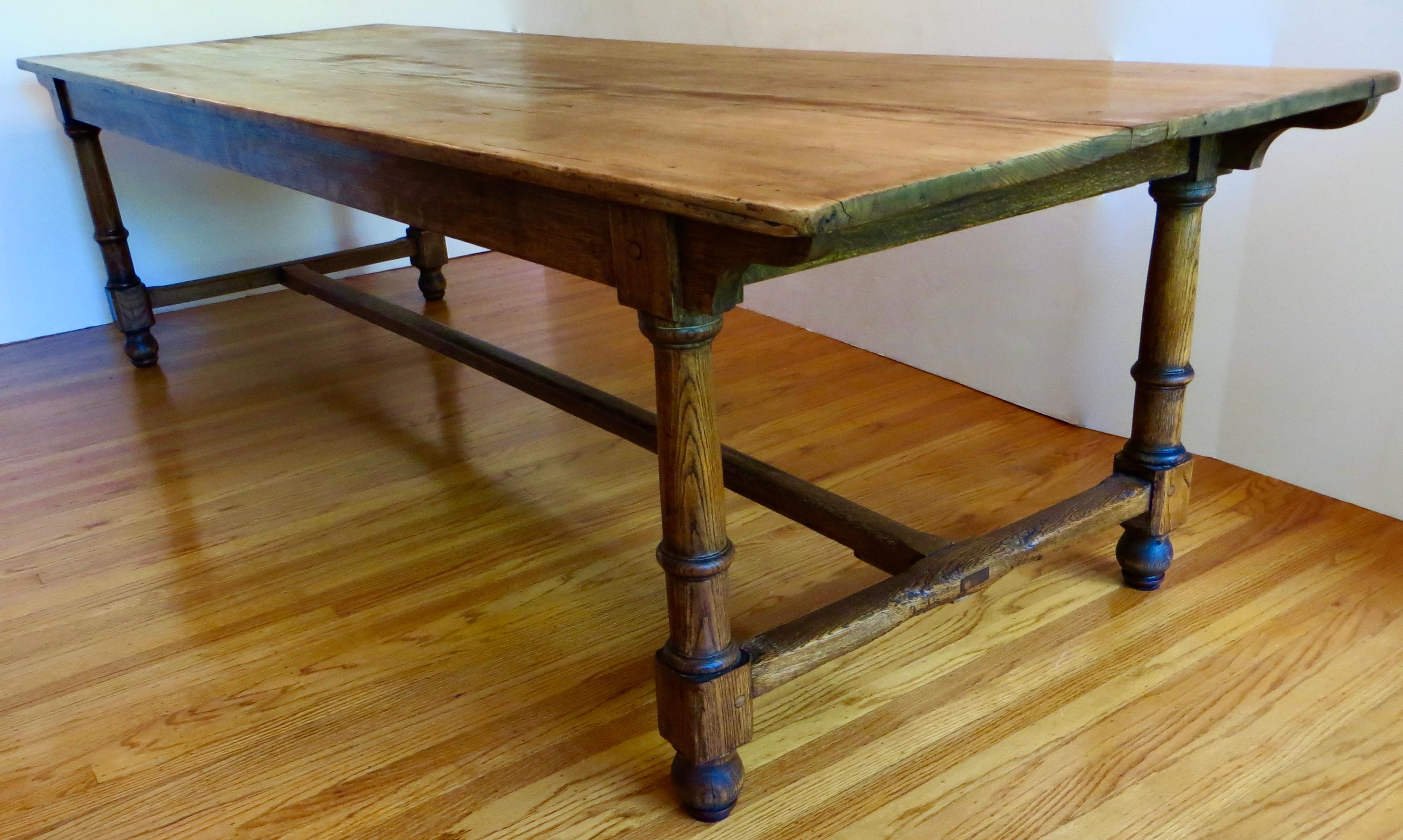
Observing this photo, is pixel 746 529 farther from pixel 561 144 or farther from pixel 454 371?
pixel 454 371

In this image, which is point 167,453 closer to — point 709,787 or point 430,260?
point 430,260

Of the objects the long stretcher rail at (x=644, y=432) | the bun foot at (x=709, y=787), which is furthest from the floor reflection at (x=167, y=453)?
the bun foot at (x=709, y=787)

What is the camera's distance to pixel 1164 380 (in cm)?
156

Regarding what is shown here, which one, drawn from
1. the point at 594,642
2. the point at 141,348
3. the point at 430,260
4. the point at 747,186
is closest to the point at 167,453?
the point at 141,348

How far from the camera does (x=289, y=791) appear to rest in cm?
→ 134

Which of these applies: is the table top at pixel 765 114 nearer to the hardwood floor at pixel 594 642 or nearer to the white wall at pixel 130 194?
the hardwood floor at pixel 594 642

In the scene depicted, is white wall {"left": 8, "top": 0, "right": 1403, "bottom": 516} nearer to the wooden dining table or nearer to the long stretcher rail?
the wooden dining table

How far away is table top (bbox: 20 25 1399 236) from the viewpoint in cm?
98

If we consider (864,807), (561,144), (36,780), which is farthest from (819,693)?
(36,780)

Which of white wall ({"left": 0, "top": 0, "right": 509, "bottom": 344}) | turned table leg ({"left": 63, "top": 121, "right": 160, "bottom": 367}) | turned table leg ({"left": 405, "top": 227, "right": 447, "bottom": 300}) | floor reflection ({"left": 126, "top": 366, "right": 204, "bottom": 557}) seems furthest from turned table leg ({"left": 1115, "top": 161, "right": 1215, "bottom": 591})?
white wall ({"left": 0, "top": 0, "right": 509, "bottom": 344})

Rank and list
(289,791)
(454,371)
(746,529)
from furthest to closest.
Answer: (454,371) → (746,529) → (289,791)

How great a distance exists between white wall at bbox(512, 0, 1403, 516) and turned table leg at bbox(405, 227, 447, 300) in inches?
47.3

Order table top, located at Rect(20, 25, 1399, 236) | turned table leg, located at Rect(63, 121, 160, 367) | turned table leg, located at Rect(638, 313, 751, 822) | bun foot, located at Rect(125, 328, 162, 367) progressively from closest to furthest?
table top, located at Rect(20, 25, 1399, 236)
turned table leg, located at Rect(638, 313, 751, 822)
turned table leg, located at Rect(63, 121, 160, 367)
bun foot, located at Rect(125, 328, 162, 367)

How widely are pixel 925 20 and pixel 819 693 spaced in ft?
4.96
